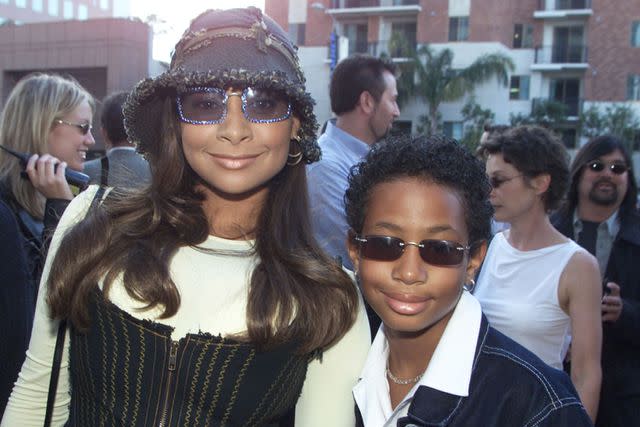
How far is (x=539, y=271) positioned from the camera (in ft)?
9.78

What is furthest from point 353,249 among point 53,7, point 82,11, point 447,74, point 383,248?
point 82,11

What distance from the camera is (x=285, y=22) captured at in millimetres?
37656

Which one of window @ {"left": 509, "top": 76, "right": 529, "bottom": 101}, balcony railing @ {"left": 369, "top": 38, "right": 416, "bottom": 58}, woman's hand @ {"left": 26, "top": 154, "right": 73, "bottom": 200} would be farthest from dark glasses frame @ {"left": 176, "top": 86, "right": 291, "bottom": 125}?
window @ {"left": 509, "top": 76, "right": 529, "bottom": 101}

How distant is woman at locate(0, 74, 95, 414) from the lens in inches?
89.5

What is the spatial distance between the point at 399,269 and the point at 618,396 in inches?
91.1

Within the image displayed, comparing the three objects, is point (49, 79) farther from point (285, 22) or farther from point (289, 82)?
point (285, 22)

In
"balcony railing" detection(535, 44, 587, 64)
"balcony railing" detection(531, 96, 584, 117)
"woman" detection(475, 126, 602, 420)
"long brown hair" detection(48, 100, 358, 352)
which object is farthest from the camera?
"balcony railing" detection(535, 44, 587, 64)

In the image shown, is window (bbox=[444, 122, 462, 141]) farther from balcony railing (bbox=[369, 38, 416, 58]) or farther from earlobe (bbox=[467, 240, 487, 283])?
earlobe (bbox=[467, 240, 487, 283])

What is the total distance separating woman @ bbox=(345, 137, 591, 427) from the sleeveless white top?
1.06 m

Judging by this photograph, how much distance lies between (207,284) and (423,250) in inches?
27.6

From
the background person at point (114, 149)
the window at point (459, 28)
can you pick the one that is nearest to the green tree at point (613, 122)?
the window at point (459, 28)

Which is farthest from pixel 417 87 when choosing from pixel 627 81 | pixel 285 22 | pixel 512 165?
pixel 512 165

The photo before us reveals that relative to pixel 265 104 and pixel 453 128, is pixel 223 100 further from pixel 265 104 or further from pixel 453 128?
pixel 453 128

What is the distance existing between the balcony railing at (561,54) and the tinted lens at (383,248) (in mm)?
36707
